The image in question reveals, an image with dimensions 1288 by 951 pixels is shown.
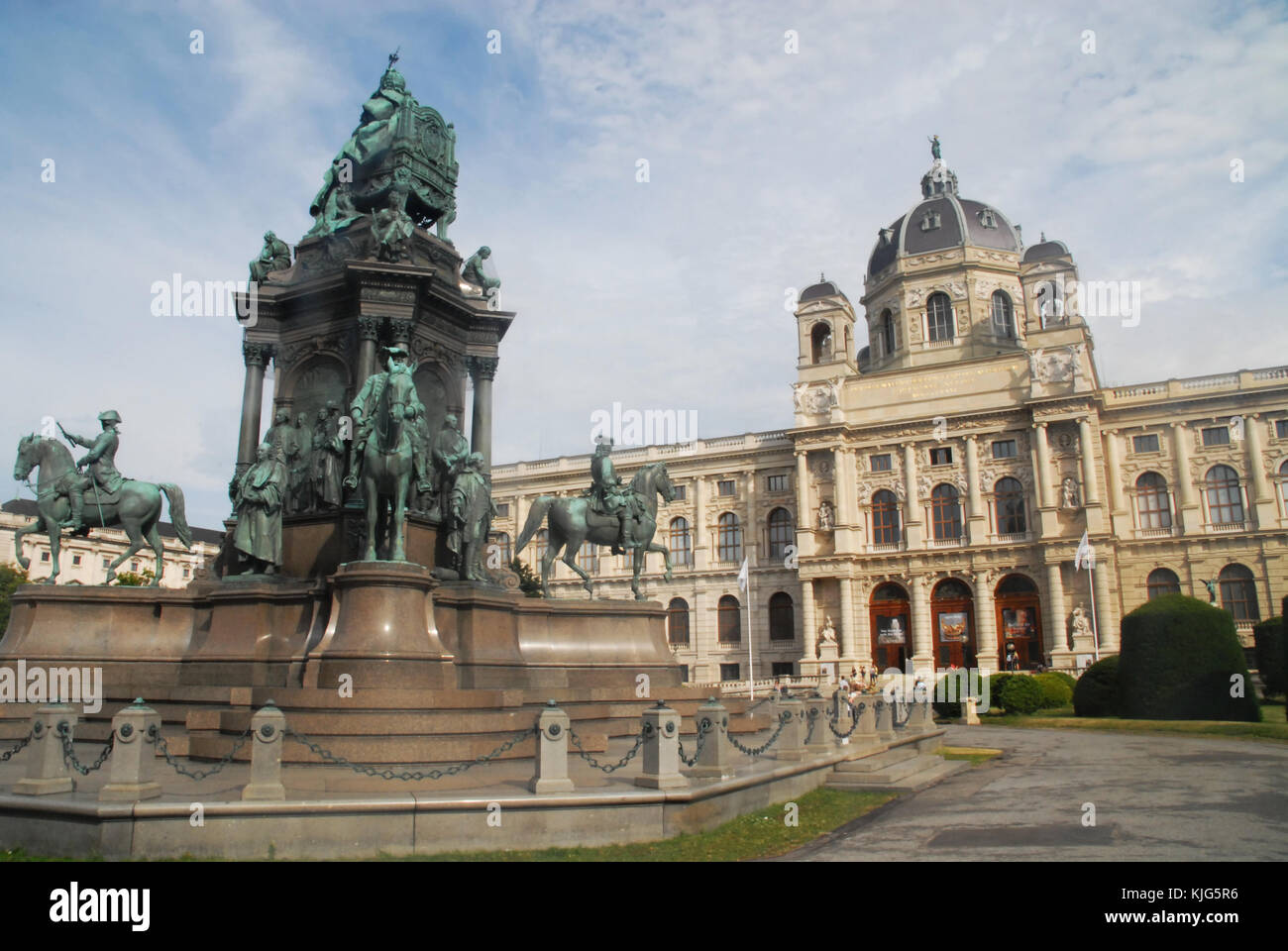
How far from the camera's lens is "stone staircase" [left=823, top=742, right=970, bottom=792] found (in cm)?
1420

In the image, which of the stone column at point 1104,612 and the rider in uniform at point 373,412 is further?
the stone column at point 1104,612

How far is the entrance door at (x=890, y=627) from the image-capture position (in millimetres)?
65438

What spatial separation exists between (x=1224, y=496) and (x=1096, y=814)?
189 ft

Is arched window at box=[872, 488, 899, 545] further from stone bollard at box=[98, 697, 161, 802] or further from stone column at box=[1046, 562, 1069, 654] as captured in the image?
stone bollard at box=[98, 697, 161, 802]

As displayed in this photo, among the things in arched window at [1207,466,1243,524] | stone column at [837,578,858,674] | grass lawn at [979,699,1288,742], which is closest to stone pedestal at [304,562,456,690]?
grass lawn at [979,699,1288,742]

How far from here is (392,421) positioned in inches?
537

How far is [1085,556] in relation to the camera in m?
53.8

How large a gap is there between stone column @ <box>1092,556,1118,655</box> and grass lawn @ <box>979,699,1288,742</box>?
73.7 feet

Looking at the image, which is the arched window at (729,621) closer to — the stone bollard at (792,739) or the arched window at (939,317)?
the arched window at (939,317)

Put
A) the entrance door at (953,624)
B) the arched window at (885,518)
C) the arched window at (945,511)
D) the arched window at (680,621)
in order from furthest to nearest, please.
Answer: the arched window at (680,621), the arched window at (885,518), the arched window at (945,511), the entrance door at (953,624)

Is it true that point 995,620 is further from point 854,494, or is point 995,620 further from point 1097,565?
point 854,494

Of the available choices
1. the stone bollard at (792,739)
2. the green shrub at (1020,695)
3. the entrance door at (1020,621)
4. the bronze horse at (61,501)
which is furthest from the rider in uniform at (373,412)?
the entrance door at (1020,621)

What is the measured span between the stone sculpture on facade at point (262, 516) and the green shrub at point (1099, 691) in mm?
28206
